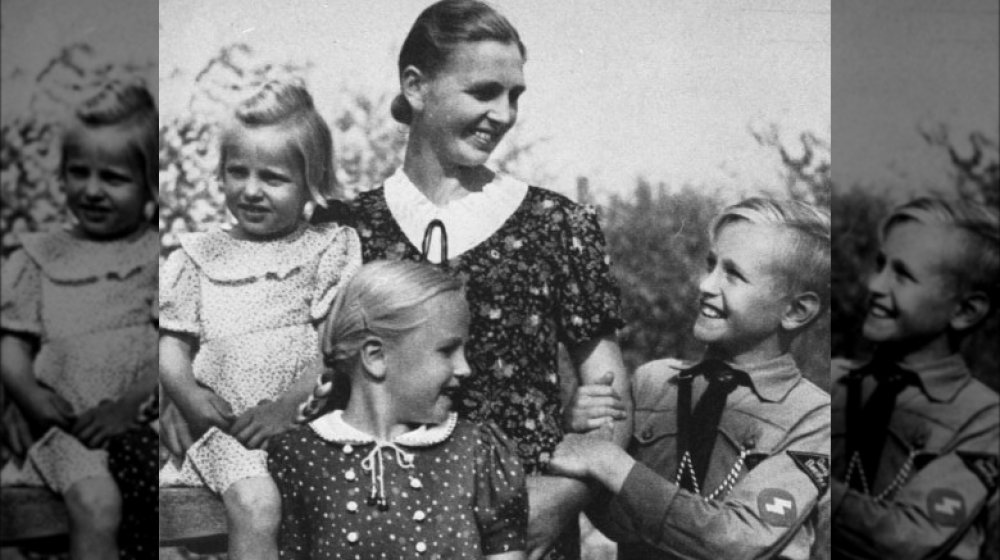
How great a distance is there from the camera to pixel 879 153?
5258 mm

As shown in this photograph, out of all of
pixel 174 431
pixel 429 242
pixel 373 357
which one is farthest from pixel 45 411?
pixel 429 242

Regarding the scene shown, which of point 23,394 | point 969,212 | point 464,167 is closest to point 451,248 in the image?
point 464,167

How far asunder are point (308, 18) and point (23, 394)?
1733mm

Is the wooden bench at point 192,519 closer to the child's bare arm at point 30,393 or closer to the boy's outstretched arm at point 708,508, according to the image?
the child's bare arm at point 30,393

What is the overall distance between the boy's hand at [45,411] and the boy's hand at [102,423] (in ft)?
0.16

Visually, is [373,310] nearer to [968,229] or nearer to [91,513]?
[91,513]

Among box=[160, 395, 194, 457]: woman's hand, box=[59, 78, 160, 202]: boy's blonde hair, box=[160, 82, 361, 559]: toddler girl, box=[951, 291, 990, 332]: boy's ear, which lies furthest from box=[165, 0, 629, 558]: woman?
box=[951, 291, 990, 332]: boy's ear

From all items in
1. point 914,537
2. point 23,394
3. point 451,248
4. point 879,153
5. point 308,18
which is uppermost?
point 308,18

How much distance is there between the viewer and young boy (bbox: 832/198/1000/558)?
5.22 m

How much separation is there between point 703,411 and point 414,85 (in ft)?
5.29

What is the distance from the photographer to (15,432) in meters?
5.05

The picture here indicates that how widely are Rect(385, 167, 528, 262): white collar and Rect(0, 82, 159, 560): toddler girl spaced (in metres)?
0.92

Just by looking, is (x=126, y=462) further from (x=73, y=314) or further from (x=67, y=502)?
(x=73, y=314)

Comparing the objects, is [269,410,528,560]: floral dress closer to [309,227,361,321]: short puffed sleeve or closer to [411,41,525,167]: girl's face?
[309,227,361,321]: short puffed sleeve
